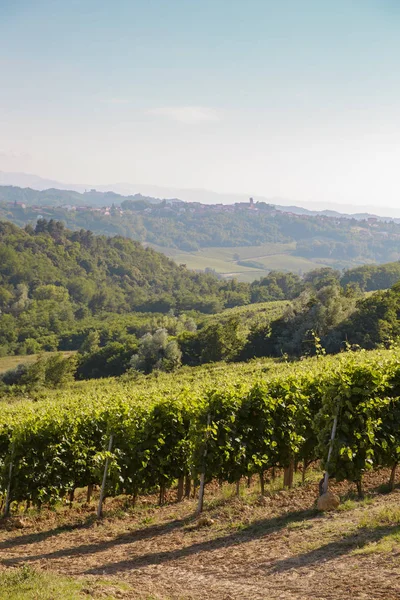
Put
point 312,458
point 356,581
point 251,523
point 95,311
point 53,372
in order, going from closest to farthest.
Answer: point 356,581 < point 251,523 < point 312,458 < point 53,372 < point 95,311

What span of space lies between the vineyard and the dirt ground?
89 centimetres

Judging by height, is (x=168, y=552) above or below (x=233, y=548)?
below

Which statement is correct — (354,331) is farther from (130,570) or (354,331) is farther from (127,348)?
(130,570)

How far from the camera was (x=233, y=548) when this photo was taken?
399 inches

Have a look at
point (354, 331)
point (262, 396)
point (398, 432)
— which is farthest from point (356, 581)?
point (354, 331)

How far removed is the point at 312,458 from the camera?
15.1 metres

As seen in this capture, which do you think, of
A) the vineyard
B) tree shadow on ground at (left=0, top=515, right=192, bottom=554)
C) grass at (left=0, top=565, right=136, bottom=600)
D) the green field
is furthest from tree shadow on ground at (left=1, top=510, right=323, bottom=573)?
the green field

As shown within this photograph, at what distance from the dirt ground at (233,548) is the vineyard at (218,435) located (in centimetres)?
89

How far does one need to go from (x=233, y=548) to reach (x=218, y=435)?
3244mm

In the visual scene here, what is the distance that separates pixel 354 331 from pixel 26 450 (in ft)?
166

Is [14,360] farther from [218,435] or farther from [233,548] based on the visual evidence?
[233,548]

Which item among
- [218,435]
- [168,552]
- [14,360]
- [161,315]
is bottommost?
[14,360]

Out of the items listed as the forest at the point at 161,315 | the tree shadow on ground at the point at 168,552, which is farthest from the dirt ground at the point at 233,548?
the forest at the point at 161,315

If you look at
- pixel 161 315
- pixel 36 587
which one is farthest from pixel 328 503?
pixel 161 315
